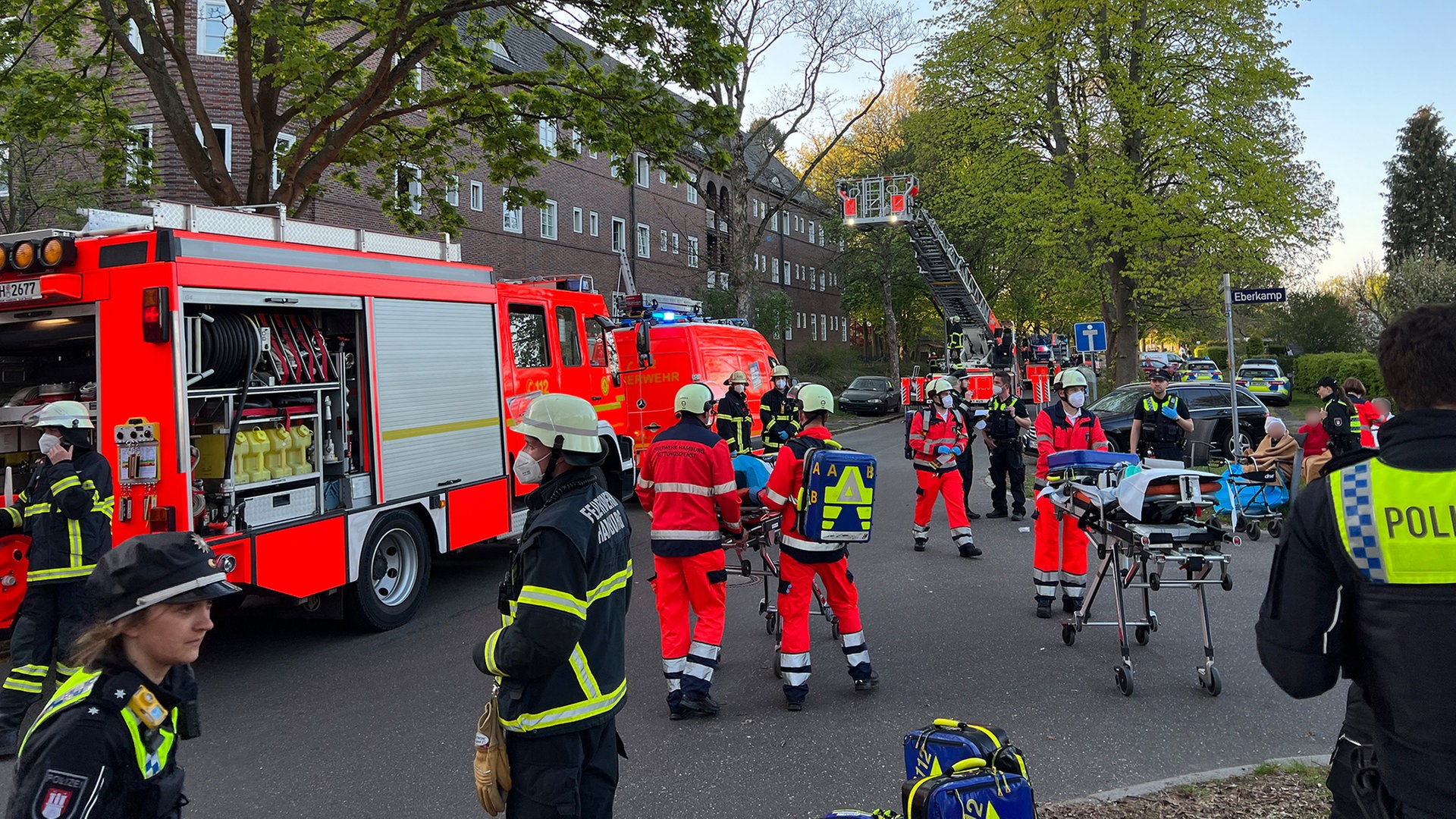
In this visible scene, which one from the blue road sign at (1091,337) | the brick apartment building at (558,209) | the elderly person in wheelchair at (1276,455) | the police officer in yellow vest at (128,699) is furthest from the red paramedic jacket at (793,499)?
the blue road sign at (1091,337)

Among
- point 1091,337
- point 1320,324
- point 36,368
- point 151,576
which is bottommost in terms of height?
point 151,576

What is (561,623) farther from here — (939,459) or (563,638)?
(939,459)

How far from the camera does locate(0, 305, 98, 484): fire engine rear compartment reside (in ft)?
18.7

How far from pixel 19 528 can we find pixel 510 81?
7.61 meters

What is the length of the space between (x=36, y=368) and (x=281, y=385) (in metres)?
1.92

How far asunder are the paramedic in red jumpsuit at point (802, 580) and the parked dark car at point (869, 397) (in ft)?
80.4

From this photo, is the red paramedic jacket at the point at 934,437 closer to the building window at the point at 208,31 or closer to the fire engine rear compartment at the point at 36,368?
the fire engine rear compartment at the point at 36,368

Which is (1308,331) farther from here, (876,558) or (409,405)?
(409,405)

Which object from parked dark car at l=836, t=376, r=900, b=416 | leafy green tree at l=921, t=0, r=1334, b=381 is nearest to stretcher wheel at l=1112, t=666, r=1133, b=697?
leafy green tree at l=921, t=0, r=1334, b=381

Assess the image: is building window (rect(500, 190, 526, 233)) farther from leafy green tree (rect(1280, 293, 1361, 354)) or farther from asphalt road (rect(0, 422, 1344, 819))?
leafy green tree (rect(1280, 293, 1361, 354))

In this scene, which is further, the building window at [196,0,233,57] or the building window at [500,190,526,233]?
the building window at [500,190,526,233]

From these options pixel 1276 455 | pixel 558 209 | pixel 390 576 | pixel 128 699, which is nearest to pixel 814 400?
pixel 390 576

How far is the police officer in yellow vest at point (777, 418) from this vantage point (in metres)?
10.5

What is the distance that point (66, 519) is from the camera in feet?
16.0
